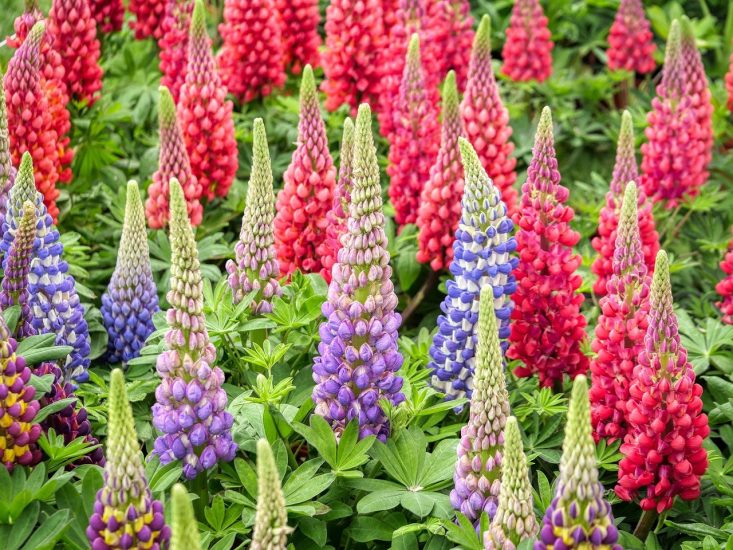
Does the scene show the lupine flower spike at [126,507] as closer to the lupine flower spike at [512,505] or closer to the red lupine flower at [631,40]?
the lupine flower spike at [512,505]

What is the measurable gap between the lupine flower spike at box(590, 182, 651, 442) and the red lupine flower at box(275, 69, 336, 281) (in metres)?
1.09

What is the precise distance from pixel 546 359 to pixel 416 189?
3.76 ft

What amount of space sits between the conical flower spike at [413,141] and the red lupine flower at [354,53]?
2.05ft

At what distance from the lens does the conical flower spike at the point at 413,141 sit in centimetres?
444

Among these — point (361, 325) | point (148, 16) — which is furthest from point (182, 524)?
point (148, 16)

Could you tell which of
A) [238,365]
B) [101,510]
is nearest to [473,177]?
[238,365]

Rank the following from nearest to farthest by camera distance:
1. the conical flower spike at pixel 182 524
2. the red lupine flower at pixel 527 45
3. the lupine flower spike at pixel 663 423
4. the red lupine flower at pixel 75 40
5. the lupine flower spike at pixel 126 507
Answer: the conical flower spike at pixel 182 524 < the lupine flower spike at pixel 126 507 < the lupine flower spike at pixel 663 423 < the red lupine flower at pixel 75 40 < the red lupine flower at pixel 527 45

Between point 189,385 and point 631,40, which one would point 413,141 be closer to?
point 189,385

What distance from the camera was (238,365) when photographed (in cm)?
348

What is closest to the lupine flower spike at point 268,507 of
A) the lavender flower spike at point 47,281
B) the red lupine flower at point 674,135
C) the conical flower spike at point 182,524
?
the conical flower spike at point 182,524

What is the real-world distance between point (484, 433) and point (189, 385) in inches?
32.0

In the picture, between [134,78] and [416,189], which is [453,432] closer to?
[416,189]

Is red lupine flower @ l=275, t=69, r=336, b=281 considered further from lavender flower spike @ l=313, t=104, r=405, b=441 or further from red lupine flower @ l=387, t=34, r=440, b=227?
lavender flower spike @ l=313, t=104, r=405, b=441

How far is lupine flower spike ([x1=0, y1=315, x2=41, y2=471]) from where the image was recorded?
2.75 metres
